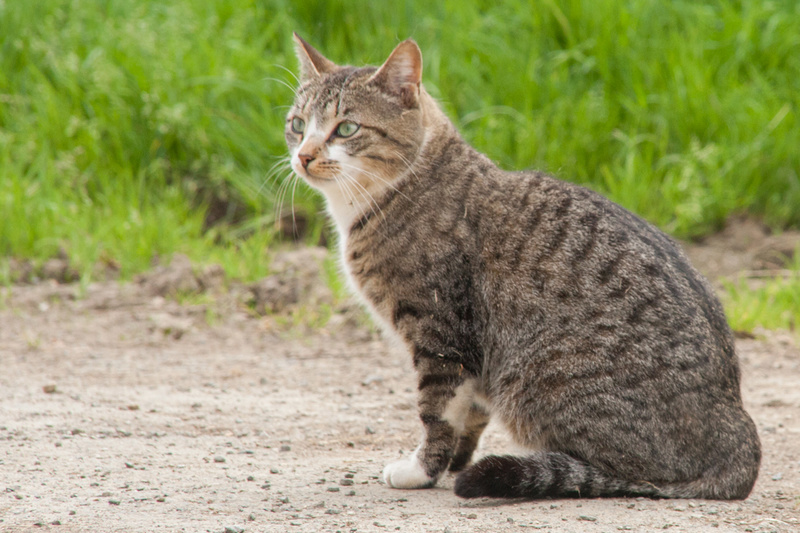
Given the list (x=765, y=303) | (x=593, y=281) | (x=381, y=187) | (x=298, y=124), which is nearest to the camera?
(x=593, y=281)

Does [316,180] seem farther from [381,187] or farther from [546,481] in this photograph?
[546,481]

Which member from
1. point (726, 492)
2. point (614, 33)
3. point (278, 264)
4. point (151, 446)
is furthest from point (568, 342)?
point (614, 33)

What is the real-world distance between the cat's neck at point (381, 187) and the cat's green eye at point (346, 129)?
21 centimetres

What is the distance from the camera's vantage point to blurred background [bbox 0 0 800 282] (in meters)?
5.84

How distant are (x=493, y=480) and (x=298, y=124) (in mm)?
1699

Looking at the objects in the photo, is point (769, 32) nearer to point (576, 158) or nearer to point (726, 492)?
point (576, 158)

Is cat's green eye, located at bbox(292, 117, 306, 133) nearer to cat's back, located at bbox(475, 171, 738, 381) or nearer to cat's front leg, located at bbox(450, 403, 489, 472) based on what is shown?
cat's back, located at bbox(475, 171, 738, 381)

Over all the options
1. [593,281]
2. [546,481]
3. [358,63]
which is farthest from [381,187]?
[358,63]

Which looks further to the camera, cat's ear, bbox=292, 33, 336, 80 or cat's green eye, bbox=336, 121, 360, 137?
cat's ear, bbox=292, 33, 336, 80

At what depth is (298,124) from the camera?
11.8 feet

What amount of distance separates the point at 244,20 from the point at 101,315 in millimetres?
2827

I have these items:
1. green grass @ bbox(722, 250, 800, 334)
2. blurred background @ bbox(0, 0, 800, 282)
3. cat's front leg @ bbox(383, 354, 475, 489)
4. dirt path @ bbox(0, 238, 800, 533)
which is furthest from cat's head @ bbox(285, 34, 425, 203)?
green grass @ bbox(722, 250, 800, 334)

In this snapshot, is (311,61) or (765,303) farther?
(765,303)

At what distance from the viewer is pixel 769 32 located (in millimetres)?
6270
